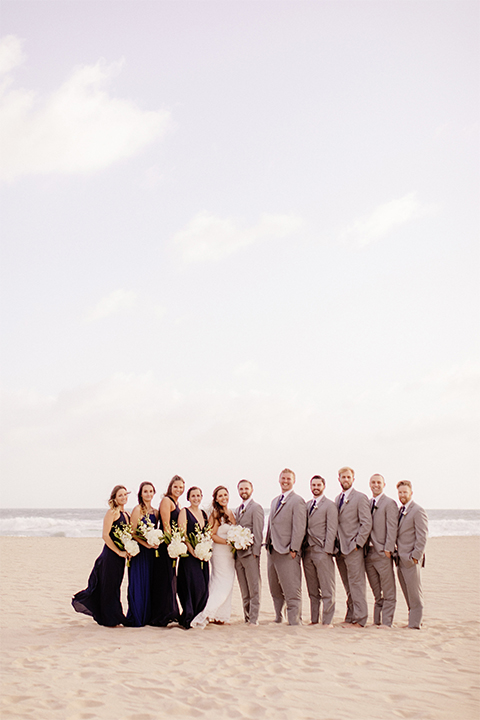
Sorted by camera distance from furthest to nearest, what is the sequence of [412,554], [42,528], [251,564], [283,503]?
[42,528] < [283,503] < [251,564] < [412,554]

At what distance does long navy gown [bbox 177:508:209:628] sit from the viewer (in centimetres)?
777

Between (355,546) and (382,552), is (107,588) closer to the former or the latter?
(355,546)

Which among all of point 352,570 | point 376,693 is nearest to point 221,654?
point 376,693

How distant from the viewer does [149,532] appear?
7.63 metres

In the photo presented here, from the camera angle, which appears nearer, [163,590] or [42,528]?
[163,590]

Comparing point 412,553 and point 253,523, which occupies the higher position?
point 253,523

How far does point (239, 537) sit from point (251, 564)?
0.45 m

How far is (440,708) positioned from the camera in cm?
468

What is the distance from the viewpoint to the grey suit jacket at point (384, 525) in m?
7.77

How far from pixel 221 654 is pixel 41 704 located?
2125mm

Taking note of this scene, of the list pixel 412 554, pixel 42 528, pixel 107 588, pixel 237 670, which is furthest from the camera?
pixel 42 528

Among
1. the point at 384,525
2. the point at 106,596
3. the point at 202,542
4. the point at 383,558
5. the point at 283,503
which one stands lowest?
the point at 106,596

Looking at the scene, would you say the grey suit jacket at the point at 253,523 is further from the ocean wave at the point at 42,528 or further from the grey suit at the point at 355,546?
the ocean wave at the point at 42,528

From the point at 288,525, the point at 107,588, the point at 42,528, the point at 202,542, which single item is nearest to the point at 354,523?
the point at 288,525
